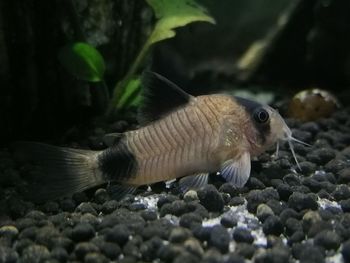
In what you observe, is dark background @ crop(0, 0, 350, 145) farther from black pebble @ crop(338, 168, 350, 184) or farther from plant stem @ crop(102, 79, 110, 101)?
black pebble @ crop(338, 168, 350, 184)

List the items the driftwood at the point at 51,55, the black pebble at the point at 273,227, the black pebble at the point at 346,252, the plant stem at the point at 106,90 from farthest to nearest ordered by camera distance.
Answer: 1. the plant stem at the point at 106,90
2. the driftwood at the point at 51,55
3. the black pebble at the point at 273,227
4. the black pebble at the point at 346,252

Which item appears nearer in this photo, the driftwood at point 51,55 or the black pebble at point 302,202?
the black pebble at point 302,202

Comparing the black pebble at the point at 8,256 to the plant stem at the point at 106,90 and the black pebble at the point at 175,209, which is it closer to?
the black pebble at the point at 175,209

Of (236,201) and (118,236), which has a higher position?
(118,236)

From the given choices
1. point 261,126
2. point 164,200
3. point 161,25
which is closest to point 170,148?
point 164,200

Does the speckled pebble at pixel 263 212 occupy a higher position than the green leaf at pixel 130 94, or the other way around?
the speckled pebble at pixel 263 212

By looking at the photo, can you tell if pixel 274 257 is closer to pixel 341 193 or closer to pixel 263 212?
pixel 263 212

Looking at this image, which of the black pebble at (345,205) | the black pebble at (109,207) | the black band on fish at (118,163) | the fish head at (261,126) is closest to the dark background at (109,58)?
the black band on fish at (118,163)

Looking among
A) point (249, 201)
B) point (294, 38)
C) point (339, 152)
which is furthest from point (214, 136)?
point (294, 38)
